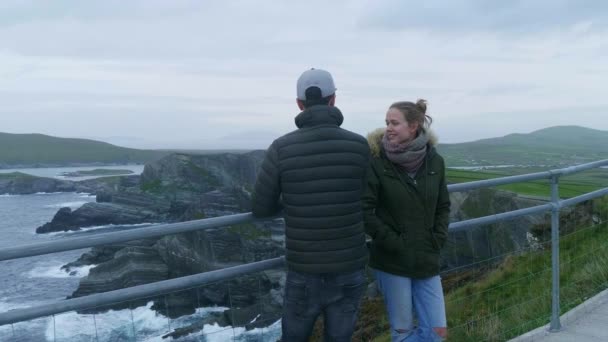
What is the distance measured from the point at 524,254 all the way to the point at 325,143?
13.2 ft

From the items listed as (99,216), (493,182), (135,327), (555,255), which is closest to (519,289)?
(555,255)

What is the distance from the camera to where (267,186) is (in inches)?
111

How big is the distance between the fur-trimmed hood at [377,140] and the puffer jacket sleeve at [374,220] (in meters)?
0.08

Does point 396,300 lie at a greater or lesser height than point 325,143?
lesser

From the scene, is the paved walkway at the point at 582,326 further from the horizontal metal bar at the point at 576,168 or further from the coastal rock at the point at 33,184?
the coastal rock at the point at 33,184

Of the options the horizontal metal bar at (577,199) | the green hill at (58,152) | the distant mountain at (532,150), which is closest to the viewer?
the horizontal metal bar at (577,199)

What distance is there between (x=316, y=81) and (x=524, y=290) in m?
3.79

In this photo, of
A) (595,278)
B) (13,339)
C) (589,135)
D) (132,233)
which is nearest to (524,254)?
(595,278)

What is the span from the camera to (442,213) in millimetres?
3266

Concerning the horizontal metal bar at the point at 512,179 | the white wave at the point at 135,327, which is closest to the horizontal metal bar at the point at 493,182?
the horizontal metal bar at the point at 512,179

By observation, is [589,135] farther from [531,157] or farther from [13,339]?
[13,339]

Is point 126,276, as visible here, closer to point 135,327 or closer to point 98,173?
point 135,327

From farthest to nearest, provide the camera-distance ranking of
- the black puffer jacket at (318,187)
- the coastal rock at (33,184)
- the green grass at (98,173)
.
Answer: the green grass at (98,173)
the coastal rock at (33,184)
the black puffer jacket at (318,187)

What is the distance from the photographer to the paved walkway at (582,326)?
448cm
